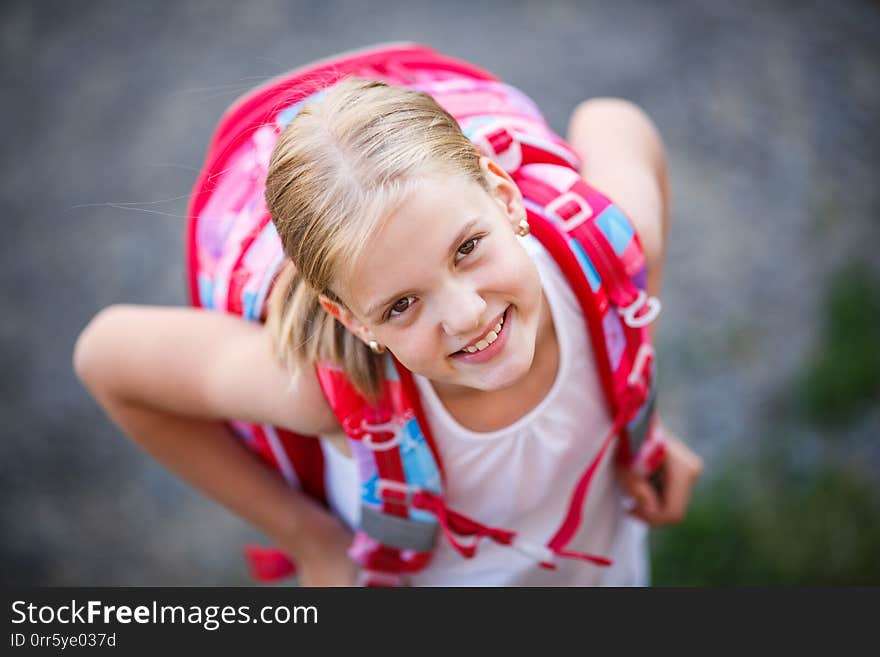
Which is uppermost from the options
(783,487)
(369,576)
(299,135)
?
(299,135)

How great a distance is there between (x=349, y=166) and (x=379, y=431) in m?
0.37

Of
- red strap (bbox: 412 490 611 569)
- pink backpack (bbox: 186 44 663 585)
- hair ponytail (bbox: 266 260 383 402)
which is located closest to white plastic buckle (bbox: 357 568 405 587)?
pink backpack (bbox: 186 44 663 585)

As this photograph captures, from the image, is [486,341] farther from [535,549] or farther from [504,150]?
[535,549]

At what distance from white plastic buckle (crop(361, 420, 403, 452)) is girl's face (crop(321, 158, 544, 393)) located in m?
0.14

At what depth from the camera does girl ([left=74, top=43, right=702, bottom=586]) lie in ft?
3.35

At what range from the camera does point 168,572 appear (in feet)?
7.62

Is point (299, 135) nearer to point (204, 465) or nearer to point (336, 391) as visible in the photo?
point (336, 391)

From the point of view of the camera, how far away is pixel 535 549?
1.41 metres

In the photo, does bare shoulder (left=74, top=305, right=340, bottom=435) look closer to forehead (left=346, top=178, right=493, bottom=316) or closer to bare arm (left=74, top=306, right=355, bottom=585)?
bare arm (left=74, top=306, right=355, bottom=585)

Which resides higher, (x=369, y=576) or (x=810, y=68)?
(x=810, y=68)

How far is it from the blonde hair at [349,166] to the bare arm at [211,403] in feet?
0.69

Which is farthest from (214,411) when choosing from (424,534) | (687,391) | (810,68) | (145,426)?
(810,68)

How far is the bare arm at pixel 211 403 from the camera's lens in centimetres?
127

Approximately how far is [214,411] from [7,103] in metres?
2.16
